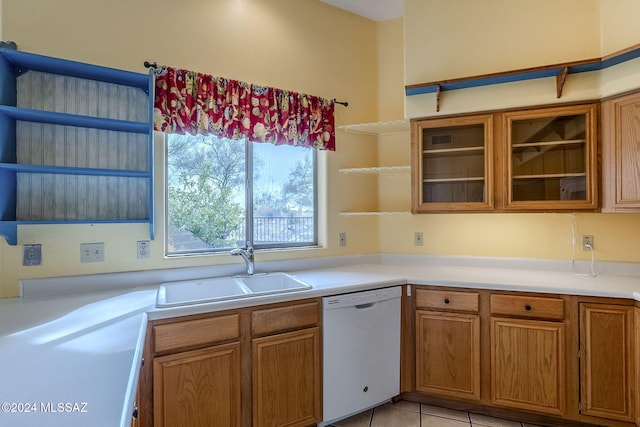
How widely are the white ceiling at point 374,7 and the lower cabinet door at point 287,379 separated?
8.21 ft

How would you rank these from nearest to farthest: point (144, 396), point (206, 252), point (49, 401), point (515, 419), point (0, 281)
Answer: point (49, 401) → point (144, 396) → point (0, 281) → point (515, 419) → point (206, 252)

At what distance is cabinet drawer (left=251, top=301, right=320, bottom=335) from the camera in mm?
1934

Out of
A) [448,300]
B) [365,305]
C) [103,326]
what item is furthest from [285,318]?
[448,300]

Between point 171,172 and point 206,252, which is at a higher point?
point 171,172

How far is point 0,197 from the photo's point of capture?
1678 mm

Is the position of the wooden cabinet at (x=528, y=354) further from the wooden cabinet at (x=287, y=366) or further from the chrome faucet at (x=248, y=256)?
the chrome faucet at (x=248, y=256)

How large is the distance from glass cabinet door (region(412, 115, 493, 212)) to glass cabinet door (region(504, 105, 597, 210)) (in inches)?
5.8

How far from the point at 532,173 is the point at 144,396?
8.46ft

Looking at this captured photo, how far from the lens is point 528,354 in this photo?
7.14 feet

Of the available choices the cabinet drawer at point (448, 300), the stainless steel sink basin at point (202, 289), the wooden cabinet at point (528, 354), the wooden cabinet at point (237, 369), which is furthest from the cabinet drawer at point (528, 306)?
the stainless steel sink basin at point (202, 289)

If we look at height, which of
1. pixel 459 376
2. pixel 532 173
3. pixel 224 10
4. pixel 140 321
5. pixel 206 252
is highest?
pixel 224 10

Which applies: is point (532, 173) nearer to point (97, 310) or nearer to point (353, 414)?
point (353, 414)

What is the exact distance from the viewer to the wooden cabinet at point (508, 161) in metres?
2.30

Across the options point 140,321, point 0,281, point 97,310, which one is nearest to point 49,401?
point 140,321
